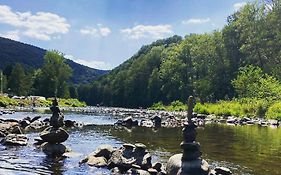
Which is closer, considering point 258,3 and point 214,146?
point 214,146

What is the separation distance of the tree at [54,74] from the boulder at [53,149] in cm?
15199

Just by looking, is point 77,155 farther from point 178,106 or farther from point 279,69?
point 178,106

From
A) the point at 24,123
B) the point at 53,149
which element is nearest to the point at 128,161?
the point at 53,149

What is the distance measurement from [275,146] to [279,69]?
68731 millimetres

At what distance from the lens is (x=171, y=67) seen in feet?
513

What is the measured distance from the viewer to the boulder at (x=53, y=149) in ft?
88.2

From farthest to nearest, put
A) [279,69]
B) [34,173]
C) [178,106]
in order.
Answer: [178,106], [279,69], [34,173]

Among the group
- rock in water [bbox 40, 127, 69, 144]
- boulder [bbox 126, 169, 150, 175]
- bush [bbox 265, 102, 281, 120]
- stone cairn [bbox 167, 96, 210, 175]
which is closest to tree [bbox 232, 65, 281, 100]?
bush [bbox 265, 102, 281, 120]

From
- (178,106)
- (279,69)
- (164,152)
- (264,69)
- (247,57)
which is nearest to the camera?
(164,152)

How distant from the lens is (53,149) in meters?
28.1

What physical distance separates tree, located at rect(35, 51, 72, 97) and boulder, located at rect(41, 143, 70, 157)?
15199cm

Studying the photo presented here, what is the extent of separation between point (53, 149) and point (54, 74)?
157 m

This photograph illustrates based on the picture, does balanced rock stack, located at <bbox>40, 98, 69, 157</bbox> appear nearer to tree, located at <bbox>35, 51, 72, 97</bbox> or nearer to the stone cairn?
the stone cairn

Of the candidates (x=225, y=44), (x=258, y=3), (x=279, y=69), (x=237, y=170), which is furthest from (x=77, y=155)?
(x=225, y=44)
